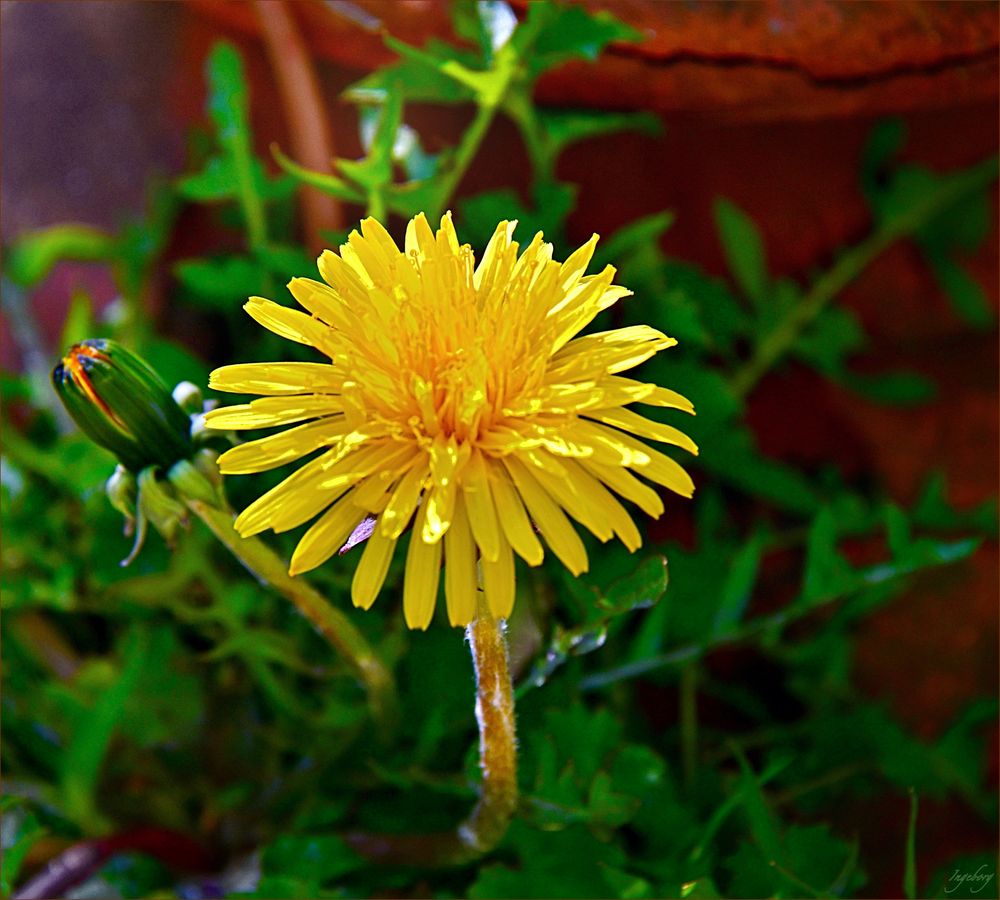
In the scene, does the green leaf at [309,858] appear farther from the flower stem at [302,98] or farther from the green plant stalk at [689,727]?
the flower stem at [302,98]

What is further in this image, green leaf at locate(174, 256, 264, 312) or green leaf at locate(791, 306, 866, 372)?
green leaf at locate(791, 306, 866, 372)

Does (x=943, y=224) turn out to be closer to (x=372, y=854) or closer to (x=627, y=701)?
(x=627, y=701)

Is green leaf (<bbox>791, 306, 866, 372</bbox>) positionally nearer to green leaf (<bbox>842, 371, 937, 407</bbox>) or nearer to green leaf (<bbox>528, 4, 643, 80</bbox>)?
green leaf (<bbox>842, 371, 937, 407</bbox>)

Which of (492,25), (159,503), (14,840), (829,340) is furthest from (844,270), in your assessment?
(14,840)

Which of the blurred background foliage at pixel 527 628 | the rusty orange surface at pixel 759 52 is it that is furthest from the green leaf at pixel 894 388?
the rusty orange surface at pixel 759 52

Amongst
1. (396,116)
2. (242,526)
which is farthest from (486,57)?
(242,526)

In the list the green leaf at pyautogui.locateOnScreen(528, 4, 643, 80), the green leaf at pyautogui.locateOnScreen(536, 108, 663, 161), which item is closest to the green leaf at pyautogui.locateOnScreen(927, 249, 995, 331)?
the green leaf at pyautogui.locateOnScreen(536, 108, 663, 161)
